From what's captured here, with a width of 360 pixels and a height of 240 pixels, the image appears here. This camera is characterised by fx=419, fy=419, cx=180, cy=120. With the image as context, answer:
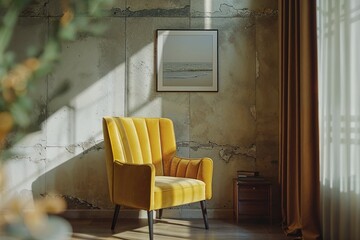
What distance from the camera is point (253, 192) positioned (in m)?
4.01

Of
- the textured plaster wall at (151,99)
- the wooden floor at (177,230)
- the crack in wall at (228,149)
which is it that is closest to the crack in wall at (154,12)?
the textured plaster wall at (151,99)

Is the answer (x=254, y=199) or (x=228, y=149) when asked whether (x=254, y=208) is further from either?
(x=228, y=149)

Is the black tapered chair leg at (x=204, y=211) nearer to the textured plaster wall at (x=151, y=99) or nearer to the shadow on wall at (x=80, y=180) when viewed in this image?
the textured plaster wall at (x=151, y=99)

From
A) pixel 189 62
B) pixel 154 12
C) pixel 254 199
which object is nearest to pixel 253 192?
pixel 254 199

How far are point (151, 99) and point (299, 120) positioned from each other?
157 centimetres

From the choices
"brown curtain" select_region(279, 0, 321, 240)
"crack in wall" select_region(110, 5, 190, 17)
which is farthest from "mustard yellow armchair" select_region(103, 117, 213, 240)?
"crack in wall" select_region(110, 5, 190, 17)

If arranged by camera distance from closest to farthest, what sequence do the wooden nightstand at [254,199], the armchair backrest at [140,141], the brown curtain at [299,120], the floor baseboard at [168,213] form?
the brown curtain at [299,120], the armchair backrest at [140,141], the wooden nightstand at [254,199], the floor baseboard at [168,213]

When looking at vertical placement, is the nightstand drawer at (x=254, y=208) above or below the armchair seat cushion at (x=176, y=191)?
below

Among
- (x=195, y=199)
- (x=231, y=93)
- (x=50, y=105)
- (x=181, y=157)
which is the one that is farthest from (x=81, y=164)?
(x=231, y=93)

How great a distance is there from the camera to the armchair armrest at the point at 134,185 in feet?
10.8

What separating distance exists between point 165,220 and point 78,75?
1737 millimetres

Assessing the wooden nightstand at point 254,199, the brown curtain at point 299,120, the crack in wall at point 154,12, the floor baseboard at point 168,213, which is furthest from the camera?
the crack in wall at point 154,12

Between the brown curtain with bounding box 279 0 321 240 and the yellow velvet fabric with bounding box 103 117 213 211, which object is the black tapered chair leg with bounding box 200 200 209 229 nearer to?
the yellow velvet fabric with bounding box 103 117 213 211

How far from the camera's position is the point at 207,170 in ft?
12.4
